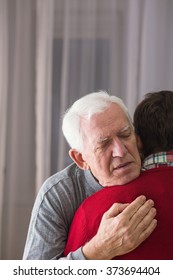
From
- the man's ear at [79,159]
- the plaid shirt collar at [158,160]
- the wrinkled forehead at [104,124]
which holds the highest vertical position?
the wrinkled forehead at [104,124]

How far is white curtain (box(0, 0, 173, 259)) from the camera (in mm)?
2428

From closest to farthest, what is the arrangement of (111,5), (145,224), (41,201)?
1. (145,224)
2. (41,201)
3. (111,5)

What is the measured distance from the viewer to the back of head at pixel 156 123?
1.07 meters

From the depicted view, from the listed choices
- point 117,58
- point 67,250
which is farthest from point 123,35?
point 67,250

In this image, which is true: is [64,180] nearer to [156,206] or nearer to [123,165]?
[123,165]

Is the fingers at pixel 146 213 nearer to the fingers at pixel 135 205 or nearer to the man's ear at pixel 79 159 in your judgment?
the fingers at pixel 135 205

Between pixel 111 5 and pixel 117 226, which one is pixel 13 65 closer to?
pixel 111 5

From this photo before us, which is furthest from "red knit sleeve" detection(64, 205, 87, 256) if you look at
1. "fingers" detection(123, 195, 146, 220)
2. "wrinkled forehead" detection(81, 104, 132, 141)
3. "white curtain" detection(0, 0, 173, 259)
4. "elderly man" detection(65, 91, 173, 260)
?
"white curtain" detection(0, 0, 173, 259)

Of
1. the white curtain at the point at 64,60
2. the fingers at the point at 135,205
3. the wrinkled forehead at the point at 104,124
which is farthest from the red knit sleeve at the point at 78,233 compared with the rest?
the white curtain at the point at 64,60

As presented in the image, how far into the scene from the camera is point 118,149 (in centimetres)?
108

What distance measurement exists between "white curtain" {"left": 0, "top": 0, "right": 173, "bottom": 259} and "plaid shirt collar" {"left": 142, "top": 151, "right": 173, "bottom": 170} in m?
1.39
